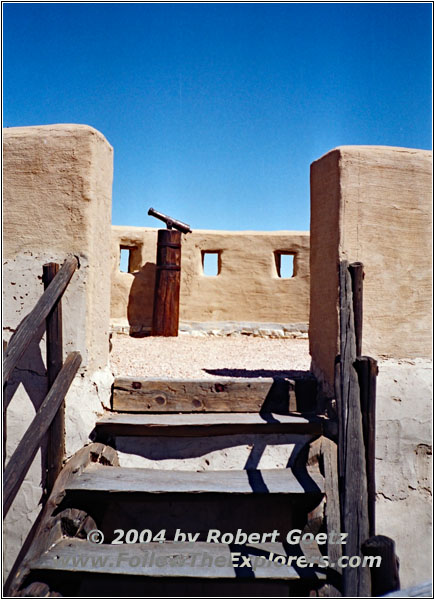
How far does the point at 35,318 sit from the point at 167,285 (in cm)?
588

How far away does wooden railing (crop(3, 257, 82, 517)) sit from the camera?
9.25 ft

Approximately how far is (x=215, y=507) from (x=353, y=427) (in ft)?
4.49

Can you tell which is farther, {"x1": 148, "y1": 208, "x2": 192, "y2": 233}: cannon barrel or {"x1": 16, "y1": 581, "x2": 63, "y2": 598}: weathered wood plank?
{"x1": 148, "y1": 208, "x2": 192, "y2": 233}: cannon barrel

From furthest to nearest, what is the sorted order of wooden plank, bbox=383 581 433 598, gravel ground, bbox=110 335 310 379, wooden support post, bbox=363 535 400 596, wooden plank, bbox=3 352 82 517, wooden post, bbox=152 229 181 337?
wooden post, bbox=152 229 181 337, gravel ground, bbox=110 335 310 379, wooden plank, bbox=3 352 82 517, wooden support post, bbox=363 535 400 596, wooden plank, bbox=383 581 433 598

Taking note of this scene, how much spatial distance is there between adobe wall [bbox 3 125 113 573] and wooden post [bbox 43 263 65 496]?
0.36 feet

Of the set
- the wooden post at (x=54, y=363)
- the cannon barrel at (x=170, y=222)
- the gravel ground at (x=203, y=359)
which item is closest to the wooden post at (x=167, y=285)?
the cannon barrel at (x=170, y=222)

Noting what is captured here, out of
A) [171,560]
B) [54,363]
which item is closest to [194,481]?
[171,560]

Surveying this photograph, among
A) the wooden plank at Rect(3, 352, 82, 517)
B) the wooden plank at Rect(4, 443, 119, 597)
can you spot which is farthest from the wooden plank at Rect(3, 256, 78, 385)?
the wooden plank at Rect(4, 443, 119, 597)

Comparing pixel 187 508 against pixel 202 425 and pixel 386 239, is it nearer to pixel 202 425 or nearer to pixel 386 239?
pixel 202 425

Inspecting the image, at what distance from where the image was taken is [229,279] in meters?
10.5

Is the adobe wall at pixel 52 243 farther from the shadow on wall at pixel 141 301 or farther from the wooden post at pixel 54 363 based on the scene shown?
the shadow on wall at pixel 141 301

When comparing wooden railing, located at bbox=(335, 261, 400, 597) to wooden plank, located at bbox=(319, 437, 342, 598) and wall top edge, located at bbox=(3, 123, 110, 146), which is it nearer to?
wooden plank, located at bbox=(319, 437, 342, 598)

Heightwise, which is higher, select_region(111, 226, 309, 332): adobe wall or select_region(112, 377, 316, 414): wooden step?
select_region(111, 226, 309, 332): adobe wall

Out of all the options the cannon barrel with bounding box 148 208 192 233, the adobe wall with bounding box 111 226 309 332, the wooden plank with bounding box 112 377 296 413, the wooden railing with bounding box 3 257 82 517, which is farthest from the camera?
the adobe wall with bounding box 111 226 309 332
